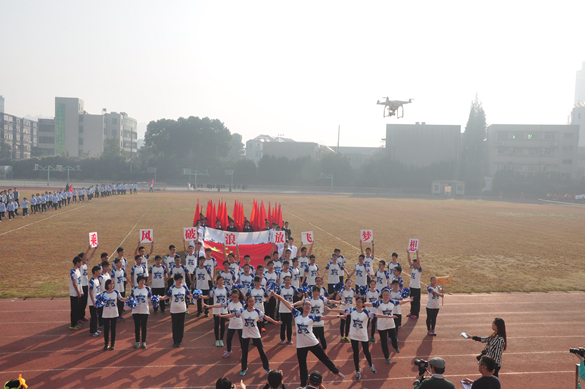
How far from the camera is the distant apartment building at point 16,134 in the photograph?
4588 inches

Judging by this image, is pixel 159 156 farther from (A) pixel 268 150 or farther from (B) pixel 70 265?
(B) pixel 70 265

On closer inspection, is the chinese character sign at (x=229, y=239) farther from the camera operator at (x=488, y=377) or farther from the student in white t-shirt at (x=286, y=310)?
the camera operator at (x=488, y=377)

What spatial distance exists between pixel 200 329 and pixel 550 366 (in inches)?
359

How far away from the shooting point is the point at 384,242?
27.0 meters

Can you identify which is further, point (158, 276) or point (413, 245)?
point (413, 245)

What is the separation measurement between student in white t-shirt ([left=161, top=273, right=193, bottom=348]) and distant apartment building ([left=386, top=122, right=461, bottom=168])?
91161 mm

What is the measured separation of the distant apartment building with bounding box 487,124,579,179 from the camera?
93750mm

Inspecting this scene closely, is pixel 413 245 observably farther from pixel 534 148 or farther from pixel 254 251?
pixel 534 148

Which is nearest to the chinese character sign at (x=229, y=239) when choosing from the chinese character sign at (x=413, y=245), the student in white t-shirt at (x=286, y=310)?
the student in white t-shirt at (x=286, y=310)

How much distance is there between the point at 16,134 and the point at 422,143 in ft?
382

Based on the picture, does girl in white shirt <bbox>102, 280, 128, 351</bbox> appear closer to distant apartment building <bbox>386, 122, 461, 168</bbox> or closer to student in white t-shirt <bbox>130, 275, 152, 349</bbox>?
student in white t-shirt <bbox>130, 275, 152, 349</bbox>


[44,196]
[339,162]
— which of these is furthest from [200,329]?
[339,162]

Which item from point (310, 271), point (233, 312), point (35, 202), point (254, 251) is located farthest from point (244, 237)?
point (35, 202)

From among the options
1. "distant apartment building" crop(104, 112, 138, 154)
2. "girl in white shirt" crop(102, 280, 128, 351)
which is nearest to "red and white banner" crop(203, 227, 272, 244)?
"girl in white shirt" crop(102, 280, 128, 351)
